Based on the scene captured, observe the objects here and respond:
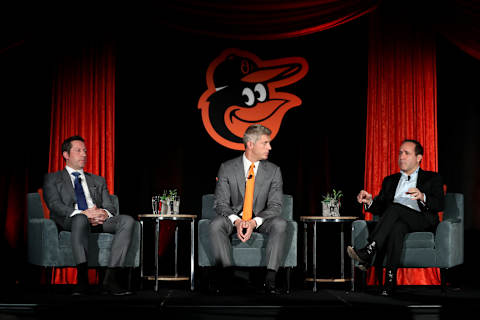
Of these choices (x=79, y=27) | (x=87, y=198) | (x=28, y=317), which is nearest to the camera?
(x=28, y=317)

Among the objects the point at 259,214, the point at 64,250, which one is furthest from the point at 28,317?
the point at 259,214

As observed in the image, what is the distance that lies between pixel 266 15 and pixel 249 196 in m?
1.80

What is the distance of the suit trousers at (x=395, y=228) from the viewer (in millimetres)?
4660

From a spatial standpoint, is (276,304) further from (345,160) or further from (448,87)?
(448,87)

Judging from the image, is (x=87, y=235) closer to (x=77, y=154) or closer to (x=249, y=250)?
(x=77, y=154)

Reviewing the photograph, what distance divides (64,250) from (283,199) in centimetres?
188

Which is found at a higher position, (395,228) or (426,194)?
(426,194)

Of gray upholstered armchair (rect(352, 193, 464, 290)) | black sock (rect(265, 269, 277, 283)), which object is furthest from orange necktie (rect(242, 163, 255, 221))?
gray upholstered armchair (rect(352, 193, 464, 290))

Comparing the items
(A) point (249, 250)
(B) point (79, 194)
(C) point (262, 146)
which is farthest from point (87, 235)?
(C) point (262, 146)

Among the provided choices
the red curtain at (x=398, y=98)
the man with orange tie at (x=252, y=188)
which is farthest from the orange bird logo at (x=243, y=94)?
the man with orange tie at (x=252, y=188)

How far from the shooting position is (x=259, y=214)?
15.9 feet

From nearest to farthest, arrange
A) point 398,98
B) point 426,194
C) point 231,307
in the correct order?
1. point 231,307
2. point 426,194
3. point 398,98

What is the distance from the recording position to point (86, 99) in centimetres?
607

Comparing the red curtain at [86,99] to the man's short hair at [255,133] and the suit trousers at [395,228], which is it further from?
the suit trousers at [395,228]
